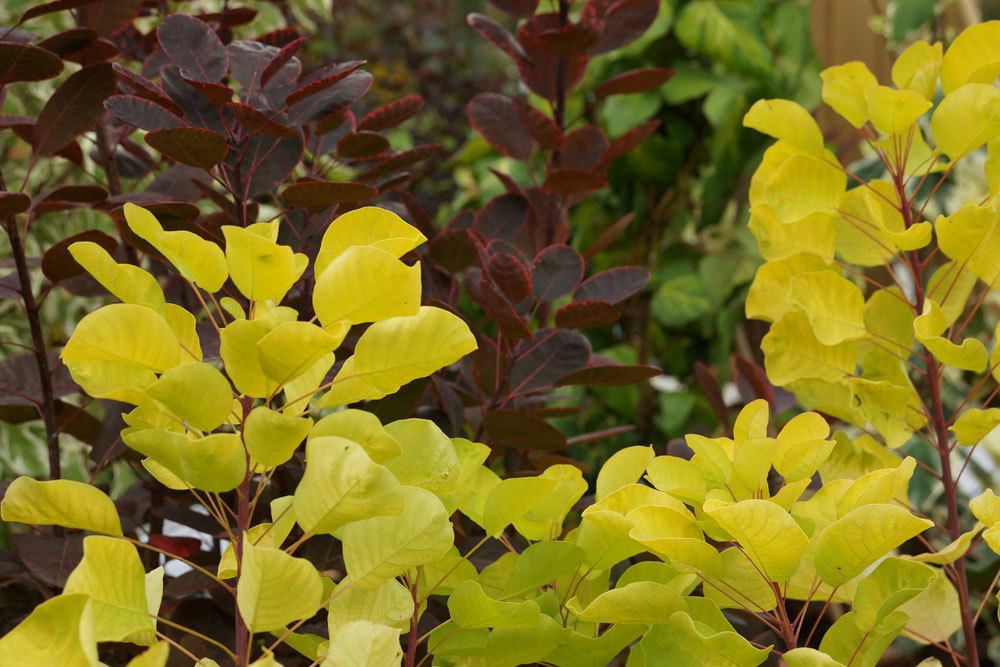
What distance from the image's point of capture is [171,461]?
1.61 ft

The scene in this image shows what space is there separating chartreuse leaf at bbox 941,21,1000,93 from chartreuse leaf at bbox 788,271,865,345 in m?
0.18

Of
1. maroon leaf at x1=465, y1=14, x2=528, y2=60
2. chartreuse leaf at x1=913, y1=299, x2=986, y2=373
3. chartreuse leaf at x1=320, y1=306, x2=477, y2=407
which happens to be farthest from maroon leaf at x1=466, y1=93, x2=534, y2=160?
chartreuse leaf at x1=320, y1=306, x2=477, y2=407

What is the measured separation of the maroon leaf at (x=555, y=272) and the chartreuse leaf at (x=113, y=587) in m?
0.47

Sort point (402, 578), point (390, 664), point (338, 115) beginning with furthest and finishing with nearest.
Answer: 1. point (338, 115)
2. point (402, 578)
3. point (390, 664)

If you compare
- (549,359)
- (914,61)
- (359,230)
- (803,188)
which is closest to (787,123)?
(803,188)

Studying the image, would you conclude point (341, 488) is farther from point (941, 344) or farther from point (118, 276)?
point (941, 344)

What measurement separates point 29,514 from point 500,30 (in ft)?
2.35

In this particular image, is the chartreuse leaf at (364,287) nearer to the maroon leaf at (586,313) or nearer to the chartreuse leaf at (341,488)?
the chartreuse leaf at (341,488)

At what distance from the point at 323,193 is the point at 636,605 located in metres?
0.38

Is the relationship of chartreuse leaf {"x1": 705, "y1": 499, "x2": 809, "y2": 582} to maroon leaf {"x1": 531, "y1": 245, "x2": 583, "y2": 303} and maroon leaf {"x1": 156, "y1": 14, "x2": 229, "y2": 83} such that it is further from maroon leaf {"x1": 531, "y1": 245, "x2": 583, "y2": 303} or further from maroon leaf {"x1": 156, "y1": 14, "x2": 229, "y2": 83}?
maroon leaf {"x1": 156, "y1": 14, "x2": 229, "y2": 83}

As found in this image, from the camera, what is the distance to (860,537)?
548mm

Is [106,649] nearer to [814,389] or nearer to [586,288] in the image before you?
[586,288]

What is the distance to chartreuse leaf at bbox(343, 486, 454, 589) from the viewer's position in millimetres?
517

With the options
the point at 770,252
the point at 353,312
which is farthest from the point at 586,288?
the point at 353,312
